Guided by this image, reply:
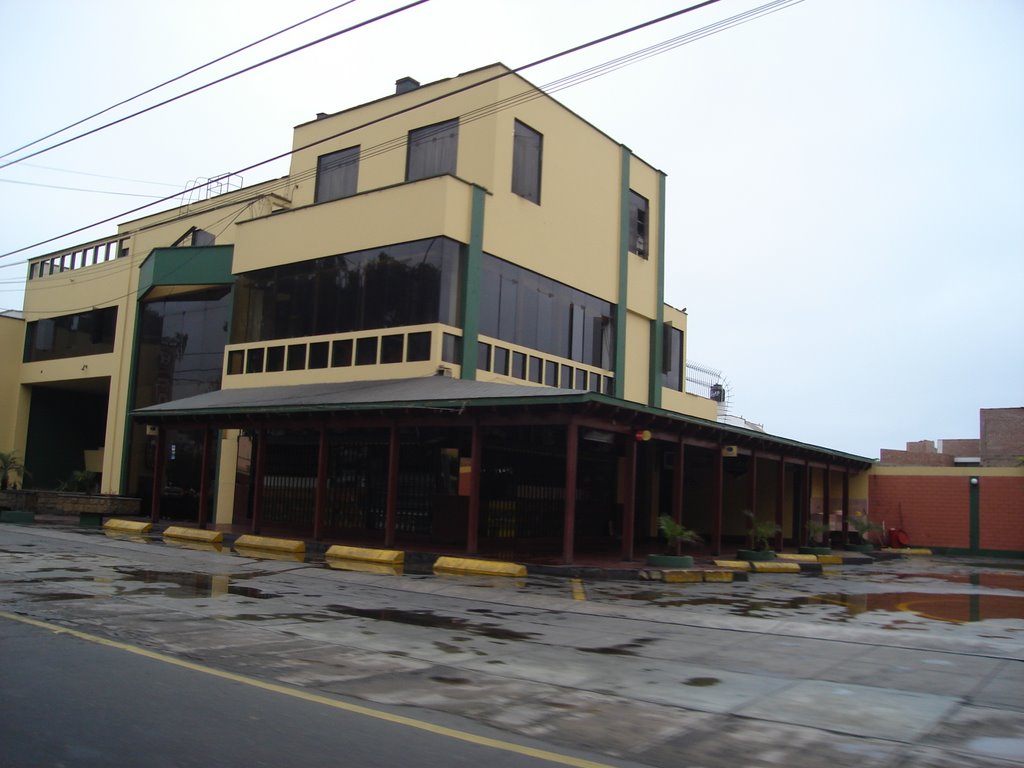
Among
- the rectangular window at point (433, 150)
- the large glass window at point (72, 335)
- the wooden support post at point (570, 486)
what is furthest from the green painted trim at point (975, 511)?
the large glass window at point (72, 335)

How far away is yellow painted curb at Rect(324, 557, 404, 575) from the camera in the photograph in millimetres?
17688

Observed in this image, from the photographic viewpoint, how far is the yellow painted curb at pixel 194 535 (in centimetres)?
2269

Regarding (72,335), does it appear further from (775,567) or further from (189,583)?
(775,567)

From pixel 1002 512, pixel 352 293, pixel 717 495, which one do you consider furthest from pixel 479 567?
pixel 1002 512

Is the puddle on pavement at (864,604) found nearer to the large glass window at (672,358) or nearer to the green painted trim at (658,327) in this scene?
the green painted trim at (658,327)

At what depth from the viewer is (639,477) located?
31.3m

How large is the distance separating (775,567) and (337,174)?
18.9 meters

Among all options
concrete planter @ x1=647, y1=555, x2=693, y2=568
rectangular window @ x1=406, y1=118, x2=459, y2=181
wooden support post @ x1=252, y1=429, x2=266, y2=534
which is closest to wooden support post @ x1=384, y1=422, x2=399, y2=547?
wooden support post @ x1=252, y1=429, x2=266, y2=534

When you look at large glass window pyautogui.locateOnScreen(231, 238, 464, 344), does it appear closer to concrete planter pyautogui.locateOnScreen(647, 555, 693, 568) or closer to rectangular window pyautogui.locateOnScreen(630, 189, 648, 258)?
concrete planter pyautogui.locateOnScreen(647, 555, 693, 568)

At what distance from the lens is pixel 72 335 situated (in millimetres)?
38156

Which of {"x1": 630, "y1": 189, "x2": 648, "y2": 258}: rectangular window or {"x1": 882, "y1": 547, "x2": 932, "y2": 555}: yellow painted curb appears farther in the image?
{"x1": 630, "y1": 189, "x2": 648, "y2": 258}: rectangular window

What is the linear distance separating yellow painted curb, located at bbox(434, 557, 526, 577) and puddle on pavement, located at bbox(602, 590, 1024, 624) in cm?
285

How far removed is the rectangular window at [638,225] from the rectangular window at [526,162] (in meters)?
5.85

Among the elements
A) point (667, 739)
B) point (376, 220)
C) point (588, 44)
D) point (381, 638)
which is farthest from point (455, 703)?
point (376, 220)
